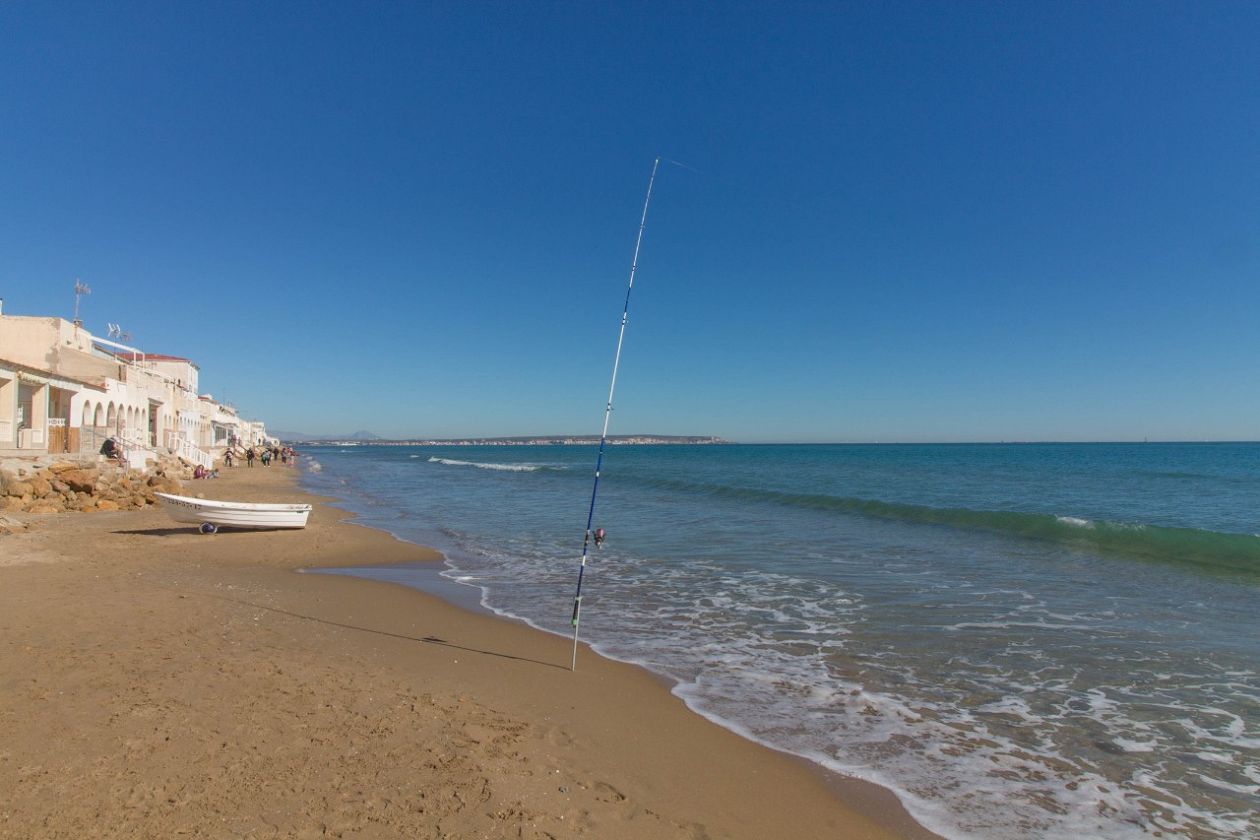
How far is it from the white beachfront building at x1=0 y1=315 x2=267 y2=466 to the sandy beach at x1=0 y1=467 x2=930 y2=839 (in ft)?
57.6

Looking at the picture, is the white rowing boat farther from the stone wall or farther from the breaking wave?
the breaking wave

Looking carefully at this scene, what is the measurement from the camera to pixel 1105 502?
91.0 feet

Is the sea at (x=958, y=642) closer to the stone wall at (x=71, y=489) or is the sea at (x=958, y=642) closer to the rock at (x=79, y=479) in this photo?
the stone wall at (x=71, y=489)

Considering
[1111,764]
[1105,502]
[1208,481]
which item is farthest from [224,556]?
[1208,481]

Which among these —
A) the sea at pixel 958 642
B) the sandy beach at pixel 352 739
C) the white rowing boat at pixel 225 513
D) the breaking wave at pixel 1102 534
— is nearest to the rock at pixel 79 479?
the white rowing boat at pixel 225 513

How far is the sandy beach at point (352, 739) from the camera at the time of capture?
12.5 ft

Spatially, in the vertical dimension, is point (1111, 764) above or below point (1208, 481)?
below

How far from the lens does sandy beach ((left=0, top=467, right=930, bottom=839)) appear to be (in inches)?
150

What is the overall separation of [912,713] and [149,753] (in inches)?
234

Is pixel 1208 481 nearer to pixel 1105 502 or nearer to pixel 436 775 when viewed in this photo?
pixel 1105 502

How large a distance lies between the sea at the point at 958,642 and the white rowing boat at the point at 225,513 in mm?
3382

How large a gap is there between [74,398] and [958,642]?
32263mm

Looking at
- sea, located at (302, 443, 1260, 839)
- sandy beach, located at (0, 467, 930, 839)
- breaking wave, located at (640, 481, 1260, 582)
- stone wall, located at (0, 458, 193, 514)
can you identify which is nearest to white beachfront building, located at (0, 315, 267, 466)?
stone wall, located at (0, 458, 193, 514)

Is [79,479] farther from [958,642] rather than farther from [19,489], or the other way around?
[958,642]
